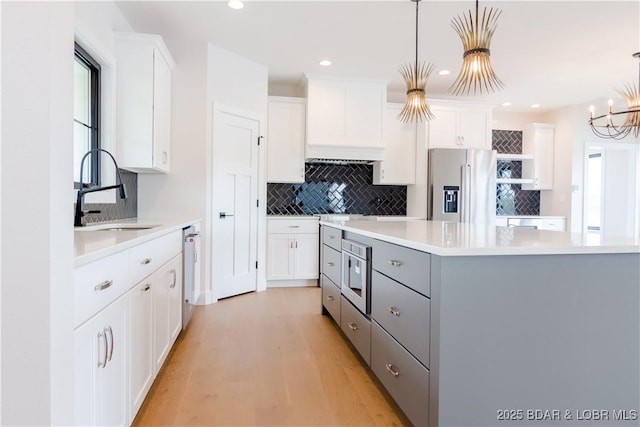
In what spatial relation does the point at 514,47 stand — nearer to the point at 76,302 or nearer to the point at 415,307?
the point at 415,307

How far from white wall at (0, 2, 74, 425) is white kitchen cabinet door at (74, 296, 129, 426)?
284mm

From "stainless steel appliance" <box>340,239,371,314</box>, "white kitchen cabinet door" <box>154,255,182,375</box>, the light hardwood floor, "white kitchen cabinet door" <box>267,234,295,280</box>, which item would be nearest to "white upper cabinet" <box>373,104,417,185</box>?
"white kitchen cabinet door" <box>267,234,295,280</box>

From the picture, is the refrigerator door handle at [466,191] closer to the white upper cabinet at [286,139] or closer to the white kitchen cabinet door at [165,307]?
the white upper cabinet at [286,139]

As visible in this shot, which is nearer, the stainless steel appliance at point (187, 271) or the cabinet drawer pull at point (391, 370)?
the cabinet drawer pull at point (391, 370)

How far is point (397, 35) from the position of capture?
3557 mm

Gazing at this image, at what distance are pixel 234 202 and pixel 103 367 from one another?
9.52 ft

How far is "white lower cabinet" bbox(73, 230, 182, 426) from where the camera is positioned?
1.11m

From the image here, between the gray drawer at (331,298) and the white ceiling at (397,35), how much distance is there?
7.43 feet

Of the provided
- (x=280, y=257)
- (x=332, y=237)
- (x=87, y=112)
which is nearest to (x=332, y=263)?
(x=332, y=237)

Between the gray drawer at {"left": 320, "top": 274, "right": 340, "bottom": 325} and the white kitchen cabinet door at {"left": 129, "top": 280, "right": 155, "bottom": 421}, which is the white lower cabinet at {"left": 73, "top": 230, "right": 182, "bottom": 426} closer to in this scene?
the white kitchen cabinet door at {"left": 129, "top": 280, "right": 155, "bottom": 421}

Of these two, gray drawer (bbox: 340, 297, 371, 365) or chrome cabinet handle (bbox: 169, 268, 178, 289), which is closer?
gray drawer (bbox: 340, 297, 371, 365)

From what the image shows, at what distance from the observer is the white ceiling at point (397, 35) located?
3053 millimetres

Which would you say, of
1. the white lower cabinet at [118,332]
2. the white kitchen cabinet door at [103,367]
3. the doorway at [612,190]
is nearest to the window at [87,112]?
the white lower cabinet at [118,332]

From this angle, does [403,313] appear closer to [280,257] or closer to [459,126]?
[280,257]
